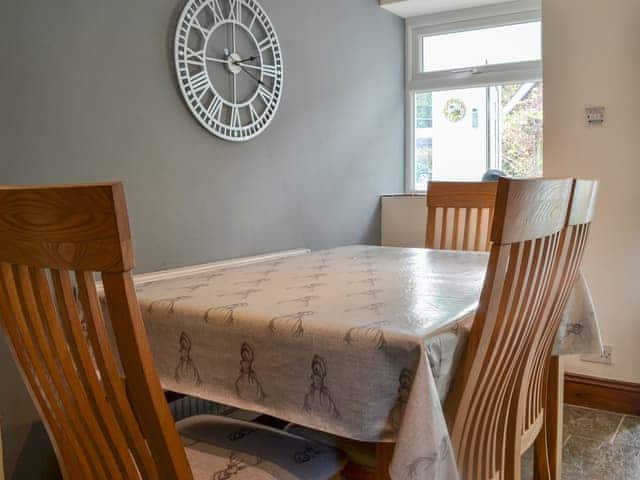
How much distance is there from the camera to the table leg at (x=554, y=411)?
6.28ft

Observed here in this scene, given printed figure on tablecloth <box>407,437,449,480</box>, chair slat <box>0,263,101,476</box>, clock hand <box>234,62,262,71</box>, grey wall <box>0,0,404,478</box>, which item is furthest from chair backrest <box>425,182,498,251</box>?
chair slat <box>0,263,101,476</box>

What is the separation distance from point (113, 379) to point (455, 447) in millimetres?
674

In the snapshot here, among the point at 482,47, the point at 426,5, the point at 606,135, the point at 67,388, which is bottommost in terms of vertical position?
the point at 67,388

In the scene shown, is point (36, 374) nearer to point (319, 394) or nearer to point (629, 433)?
point (319, 394)

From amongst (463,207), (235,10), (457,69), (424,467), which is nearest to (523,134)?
(457,69)

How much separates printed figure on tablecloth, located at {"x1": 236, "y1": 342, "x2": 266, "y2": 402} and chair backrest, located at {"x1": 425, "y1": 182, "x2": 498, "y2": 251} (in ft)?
5.06

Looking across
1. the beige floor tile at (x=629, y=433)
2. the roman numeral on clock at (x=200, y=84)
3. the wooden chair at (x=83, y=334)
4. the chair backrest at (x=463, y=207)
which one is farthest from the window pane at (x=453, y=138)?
the wooden chair at (x=83, y=334)

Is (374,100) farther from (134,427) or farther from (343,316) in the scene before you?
(134,427)

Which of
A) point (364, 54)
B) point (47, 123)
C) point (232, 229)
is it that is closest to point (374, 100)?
point (364, 54)

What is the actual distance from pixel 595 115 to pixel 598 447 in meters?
1.42

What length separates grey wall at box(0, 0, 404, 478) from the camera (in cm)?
182

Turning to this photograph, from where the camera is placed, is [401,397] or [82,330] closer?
[82,330]

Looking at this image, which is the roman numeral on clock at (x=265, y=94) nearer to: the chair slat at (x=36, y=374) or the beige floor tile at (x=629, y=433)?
the chair slat at (x=36, y=374)

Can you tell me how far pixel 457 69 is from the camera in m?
3.80
